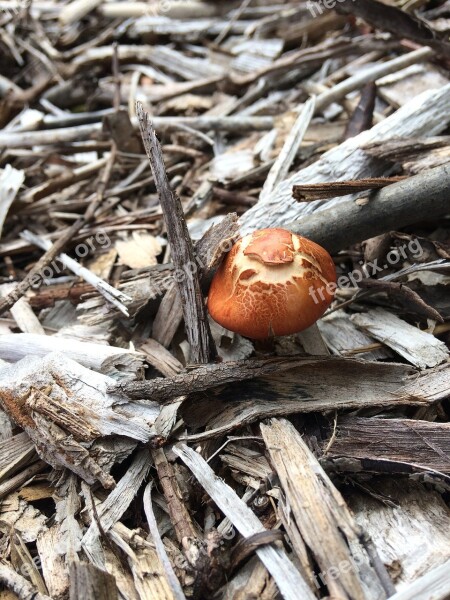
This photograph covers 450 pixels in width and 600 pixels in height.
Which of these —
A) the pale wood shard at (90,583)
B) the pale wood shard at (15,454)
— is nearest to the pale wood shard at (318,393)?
the pale wood shard at (90,583)

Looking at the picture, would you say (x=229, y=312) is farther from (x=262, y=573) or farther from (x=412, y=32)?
(x=412, y=32)

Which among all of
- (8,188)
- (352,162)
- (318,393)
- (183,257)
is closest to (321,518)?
(318,393)

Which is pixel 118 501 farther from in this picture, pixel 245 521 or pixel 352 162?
pixel 352 162

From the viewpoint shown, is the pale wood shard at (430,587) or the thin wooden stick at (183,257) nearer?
the pale wood shard at (430,587)

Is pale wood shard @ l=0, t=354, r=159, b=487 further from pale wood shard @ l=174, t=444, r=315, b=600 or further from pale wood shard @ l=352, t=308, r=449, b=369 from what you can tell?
pale wood shard @ l=352, t=308, r=449, b=369

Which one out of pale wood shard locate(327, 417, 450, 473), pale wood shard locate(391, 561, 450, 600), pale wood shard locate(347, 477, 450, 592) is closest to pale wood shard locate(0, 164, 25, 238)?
pale wood shard locate(327, 417, 450, 473)

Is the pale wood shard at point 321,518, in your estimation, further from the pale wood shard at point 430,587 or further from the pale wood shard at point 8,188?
the pale wood shard at point 8,188

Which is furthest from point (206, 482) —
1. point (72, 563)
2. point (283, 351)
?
point (283, 351)
